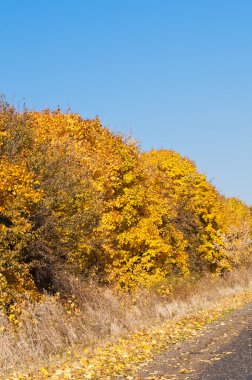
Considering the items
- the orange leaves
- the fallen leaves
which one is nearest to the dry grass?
the fallen leaves

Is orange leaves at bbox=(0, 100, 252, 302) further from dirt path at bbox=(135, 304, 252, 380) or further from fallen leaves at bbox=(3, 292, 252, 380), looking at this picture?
dirt path at bbox=(135, 304, 252, 380)

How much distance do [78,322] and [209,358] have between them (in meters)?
6.42

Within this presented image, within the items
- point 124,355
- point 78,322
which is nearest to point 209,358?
point 124,355

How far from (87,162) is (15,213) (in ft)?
31.3

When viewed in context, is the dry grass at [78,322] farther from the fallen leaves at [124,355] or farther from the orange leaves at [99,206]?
the orange leaves at [99,206]

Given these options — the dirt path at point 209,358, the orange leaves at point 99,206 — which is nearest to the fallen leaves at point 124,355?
the dirt path at point 209,358

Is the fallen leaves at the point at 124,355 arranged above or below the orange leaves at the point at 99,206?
below

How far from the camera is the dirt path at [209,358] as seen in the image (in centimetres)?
1019

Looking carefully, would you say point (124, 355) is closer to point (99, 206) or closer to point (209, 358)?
point (209, 358)

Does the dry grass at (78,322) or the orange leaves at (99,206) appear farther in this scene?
the orange leaves at (99,206)

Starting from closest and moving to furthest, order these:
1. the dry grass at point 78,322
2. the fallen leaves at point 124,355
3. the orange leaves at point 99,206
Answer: the fallen leaves at point 124,355
the dry grass at point 78,322
the orange leaves at point 99,206

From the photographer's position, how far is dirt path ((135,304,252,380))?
10.2 m

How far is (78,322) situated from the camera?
17109 mm

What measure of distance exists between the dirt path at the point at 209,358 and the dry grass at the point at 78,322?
2.90 meters
